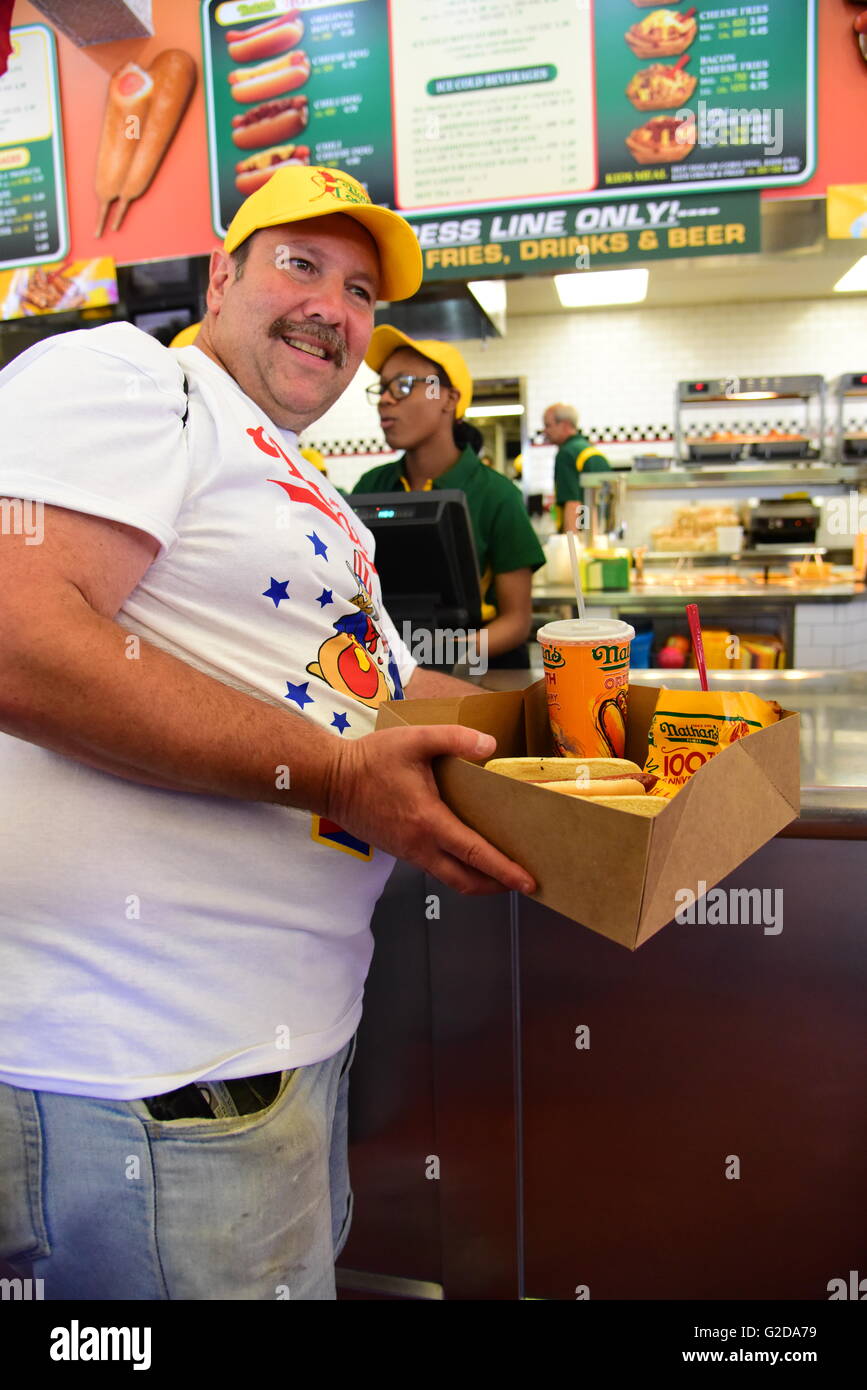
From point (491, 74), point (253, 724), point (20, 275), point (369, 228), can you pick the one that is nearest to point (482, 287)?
point (491, 74)

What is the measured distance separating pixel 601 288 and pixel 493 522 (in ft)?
14.8

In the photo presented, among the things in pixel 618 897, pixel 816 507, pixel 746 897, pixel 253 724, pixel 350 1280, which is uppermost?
pixel 816 507

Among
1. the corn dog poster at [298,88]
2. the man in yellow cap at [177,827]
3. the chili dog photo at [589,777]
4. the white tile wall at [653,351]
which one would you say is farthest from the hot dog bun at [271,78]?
the white tile wall at [653,351]

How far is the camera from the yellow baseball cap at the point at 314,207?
118cm

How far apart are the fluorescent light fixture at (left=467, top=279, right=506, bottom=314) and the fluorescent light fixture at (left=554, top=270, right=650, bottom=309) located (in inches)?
77.5

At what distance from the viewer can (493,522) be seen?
305 cm

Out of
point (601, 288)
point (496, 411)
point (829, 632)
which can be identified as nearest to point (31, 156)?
point (829, 632)

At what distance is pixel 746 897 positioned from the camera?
58.4 inches

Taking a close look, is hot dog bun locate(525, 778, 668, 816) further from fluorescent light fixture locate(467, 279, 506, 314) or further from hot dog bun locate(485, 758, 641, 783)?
fluorescent light fixture locate(467, 279, 506, 314)

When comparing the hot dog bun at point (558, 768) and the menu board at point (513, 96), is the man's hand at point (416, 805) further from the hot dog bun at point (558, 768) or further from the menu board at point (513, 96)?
the menu board at point (513, 96)

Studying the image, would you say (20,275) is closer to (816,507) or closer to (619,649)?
(619,649)

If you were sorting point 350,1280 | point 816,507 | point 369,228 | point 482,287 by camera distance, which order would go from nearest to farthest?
point 369,228 < point 350,1280 < point 482,287 < point 816,507

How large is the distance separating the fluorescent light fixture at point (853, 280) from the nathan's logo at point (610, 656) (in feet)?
19.6

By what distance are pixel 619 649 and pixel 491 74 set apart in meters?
2.37
